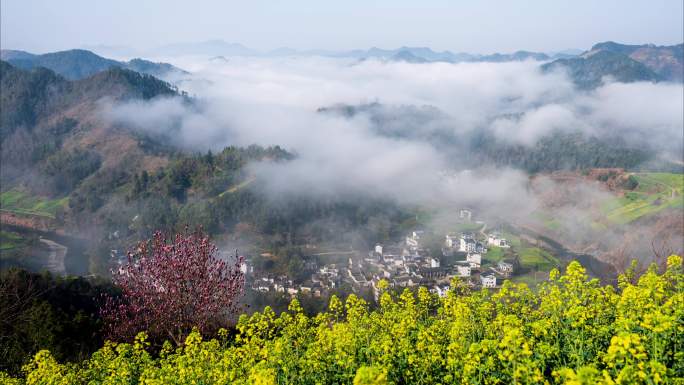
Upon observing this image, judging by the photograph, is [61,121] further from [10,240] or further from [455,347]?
[455,347]

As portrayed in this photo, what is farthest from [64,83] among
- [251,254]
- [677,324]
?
[677,324]

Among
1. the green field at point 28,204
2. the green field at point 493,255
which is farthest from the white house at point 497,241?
the green field at point 28,204

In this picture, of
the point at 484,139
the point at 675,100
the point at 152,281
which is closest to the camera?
the point at 152,281

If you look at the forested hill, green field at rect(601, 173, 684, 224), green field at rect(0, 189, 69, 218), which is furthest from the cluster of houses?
the forested hill

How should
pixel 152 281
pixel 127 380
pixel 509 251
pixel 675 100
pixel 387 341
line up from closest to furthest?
1. pixel 387 341
2. pixel 127 380
3. pixel 152 281
4. pixel 509 251
5. pixel 675 100

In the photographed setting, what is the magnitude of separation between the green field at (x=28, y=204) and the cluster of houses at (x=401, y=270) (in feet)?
162

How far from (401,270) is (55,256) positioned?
47.3 metres

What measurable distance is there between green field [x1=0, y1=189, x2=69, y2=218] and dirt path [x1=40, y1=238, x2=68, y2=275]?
46.8ft

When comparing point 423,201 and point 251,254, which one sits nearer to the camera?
point 251,254

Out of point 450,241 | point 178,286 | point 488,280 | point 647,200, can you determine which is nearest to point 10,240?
point 450,241

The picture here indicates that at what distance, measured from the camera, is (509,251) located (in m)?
Result: 60.2

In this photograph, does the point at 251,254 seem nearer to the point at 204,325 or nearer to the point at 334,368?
the point at 204,325

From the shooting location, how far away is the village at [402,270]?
47.6 metres

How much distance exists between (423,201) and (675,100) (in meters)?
167
